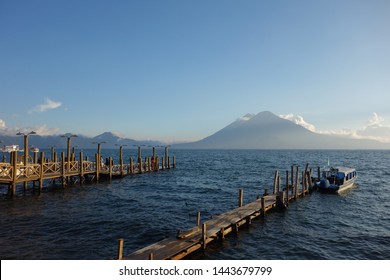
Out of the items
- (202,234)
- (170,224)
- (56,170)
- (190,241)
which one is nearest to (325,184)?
(170,224)

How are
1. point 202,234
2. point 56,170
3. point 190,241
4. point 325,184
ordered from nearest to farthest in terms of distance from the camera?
1. point 190,241
2. point 202,234
3. point 325,184
4. point 56,170

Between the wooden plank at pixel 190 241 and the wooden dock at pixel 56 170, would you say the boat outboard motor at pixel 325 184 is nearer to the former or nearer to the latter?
the wooden plank at pixel 190 241

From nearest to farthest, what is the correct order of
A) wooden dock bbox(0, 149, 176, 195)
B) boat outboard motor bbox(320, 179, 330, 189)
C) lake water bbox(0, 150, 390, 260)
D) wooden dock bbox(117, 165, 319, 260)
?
wooden dock bbox(117, 165, 319, 260) < lake water bbox(0, 150, 390, 260) < wooden dock bbox(0, 149, 176, 195) < boat outboard motor bbox(320, 179, 330, 189)

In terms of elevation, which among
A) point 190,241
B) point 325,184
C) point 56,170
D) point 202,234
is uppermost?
point 56,170

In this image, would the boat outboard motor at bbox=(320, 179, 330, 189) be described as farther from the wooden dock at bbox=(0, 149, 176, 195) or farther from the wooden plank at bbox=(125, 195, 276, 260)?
the wooden dock at bbox=(0, 149, 176, 195)

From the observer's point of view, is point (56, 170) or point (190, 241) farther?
point (56, 170)

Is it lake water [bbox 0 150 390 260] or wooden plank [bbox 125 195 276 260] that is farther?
lake water [bbox 0 150 390 260]

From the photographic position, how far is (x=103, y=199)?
28422 mm

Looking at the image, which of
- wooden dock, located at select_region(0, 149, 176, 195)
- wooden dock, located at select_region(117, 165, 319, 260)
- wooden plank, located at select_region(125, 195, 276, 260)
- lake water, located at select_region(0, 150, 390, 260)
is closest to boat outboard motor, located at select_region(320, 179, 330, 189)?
lake water, located at select_region(0, 150, 390, 260)

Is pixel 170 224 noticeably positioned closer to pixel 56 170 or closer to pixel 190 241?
pixel 190 241

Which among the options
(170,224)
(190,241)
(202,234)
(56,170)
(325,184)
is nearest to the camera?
(190,241)
